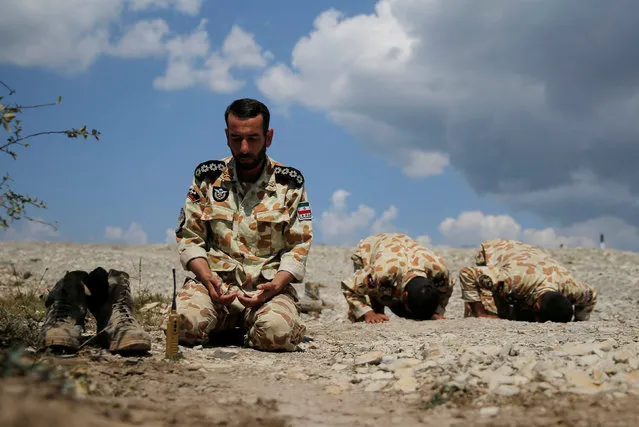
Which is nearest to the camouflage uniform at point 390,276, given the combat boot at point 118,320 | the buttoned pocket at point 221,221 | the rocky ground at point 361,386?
the rocky ground at point 361,386

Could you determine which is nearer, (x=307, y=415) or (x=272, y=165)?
(x=307, y=415)

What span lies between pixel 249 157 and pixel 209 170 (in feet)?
1.48

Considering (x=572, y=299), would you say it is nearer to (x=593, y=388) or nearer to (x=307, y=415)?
(x=593, y=388)

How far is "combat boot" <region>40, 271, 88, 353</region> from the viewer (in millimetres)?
3787

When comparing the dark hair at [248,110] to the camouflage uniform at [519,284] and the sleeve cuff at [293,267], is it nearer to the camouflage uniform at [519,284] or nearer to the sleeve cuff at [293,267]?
the sleeve cuff at [293,267]

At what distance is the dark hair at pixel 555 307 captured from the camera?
6.59m

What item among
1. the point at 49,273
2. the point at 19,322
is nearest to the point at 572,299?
the point at 19,322

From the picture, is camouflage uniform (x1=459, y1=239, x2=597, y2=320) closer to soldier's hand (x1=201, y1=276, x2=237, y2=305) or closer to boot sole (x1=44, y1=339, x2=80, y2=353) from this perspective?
soldier's hand (x1=201, y1=276, x2=237, y2=305)

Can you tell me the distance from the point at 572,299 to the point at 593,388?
454cm

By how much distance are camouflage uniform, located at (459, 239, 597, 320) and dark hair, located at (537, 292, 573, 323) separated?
0.15 m

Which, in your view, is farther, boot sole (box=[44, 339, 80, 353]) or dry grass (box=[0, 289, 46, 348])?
dry grass (box=[0, 289, 46, 348])

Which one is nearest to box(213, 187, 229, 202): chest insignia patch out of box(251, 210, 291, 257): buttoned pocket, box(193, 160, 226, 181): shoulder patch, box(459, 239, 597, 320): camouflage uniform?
box(193, 160, 226, 181): shoulder patch

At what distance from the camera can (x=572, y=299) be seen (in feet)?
23.5

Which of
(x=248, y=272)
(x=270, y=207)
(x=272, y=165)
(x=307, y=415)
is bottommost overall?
(x=307, y=415)
